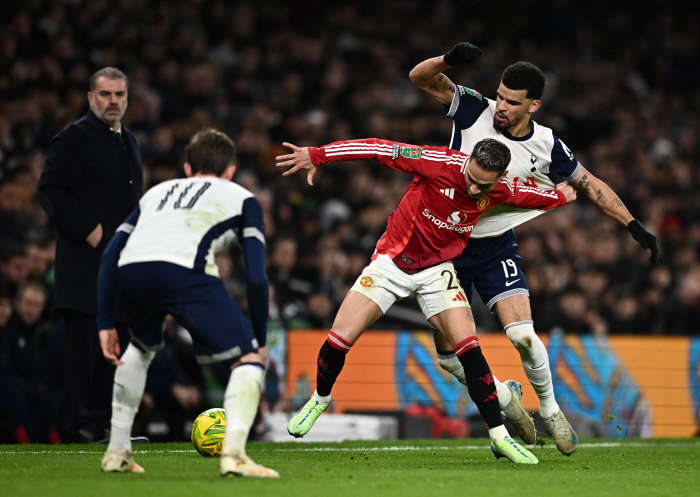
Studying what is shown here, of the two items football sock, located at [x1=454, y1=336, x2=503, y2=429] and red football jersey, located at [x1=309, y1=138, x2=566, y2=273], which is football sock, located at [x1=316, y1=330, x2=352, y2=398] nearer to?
red football jersey, located at [x1=309, y1=138, x2=566, y2=273]

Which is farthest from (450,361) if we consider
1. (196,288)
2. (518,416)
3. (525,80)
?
(196,288)

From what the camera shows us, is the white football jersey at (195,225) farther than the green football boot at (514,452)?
No

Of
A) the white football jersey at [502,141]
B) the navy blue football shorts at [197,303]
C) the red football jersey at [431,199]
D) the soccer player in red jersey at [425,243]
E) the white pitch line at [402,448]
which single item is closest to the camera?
the navy blue football shorts at [197,303]

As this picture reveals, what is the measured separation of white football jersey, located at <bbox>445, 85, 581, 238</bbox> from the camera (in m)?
7.11

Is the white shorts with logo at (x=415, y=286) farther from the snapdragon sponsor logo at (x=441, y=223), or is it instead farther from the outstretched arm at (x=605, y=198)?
the outstretched arm at (x=605, y=198)

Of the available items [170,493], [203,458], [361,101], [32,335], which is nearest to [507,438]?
[203,458]

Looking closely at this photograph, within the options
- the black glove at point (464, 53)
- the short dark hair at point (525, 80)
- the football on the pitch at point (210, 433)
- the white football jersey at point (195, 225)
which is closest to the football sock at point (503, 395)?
the football on the pitch at point (210, 433)

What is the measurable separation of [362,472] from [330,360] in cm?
131

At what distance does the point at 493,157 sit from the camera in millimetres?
6273

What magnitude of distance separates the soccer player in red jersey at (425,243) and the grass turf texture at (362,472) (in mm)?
630

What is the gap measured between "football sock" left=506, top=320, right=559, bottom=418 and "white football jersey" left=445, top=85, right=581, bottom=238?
792mm

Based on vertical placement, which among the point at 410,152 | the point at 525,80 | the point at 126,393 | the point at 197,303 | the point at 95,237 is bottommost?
the point at 126,393

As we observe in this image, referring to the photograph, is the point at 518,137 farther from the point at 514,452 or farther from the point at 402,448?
the point at 402,448

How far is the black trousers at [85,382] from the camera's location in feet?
23.9
